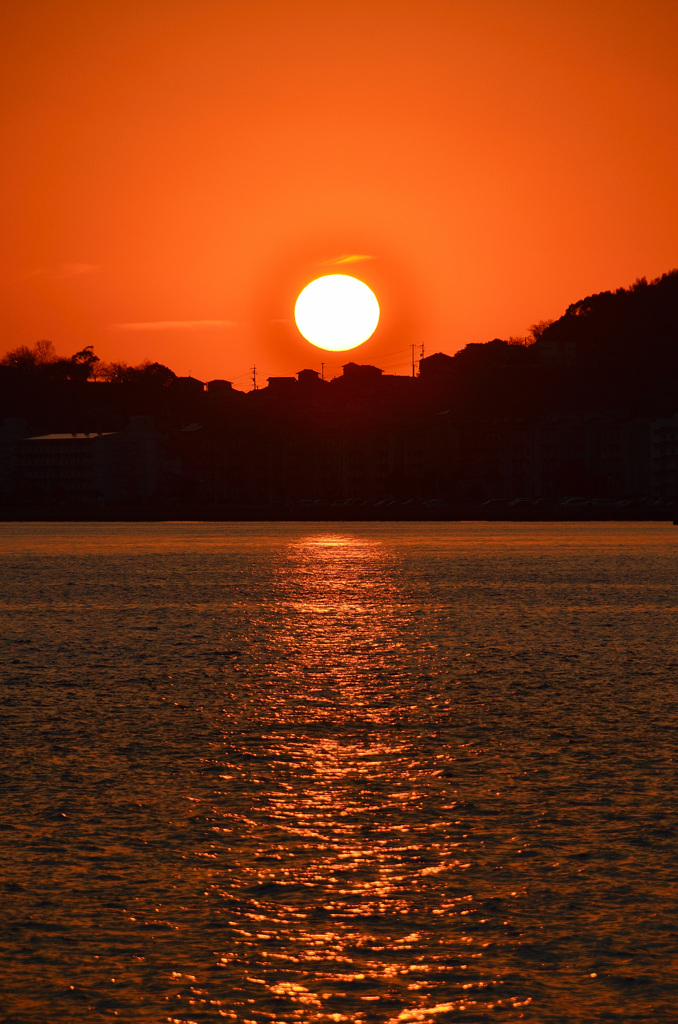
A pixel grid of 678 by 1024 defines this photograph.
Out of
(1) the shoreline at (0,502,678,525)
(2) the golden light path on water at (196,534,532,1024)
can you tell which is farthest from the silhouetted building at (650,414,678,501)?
(2) the golden light path on water at (196,534,532,1024)

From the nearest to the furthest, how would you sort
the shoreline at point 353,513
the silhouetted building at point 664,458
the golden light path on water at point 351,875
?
the golden light path on water at point 351,875 → the shoreline at point 353,513 → the silhouetted building at point 664,458

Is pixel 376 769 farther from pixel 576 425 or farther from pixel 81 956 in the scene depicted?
pixel 576 425

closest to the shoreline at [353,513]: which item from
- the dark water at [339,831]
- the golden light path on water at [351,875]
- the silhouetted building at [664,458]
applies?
the silhouetted building at [664,458]

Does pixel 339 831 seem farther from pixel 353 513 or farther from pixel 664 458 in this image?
pixel 664 458

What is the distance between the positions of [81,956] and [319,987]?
164 cm

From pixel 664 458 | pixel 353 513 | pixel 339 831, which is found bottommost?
pixel 339 831

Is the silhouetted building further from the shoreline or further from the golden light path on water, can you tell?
the golden light path on water

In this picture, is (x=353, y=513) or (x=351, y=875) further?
(x=353, y=513)

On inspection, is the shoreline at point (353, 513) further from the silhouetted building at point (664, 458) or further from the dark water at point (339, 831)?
the dark water at point (339, 831)

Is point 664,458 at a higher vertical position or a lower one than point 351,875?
higher

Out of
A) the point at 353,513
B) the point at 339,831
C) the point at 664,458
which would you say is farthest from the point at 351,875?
the point at 664,458

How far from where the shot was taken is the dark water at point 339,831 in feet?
23.8

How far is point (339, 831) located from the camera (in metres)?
10.8

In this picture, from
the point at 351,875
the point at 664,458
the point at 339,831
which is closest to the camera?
the point at 351,875
